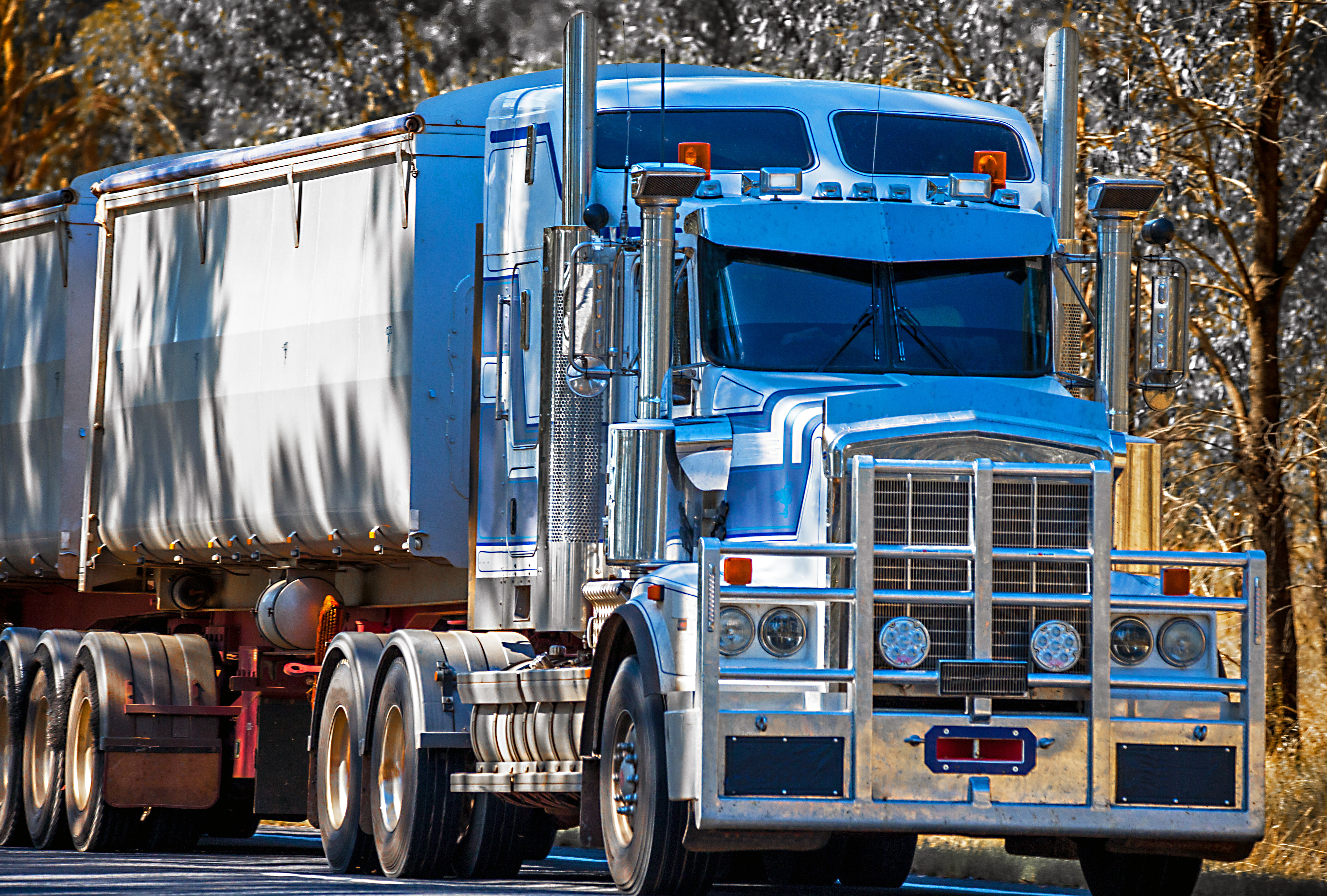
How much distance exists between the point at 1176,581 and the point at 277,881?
5442 millimetres

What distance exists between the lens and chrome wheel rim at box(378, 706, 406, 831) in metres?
14.2

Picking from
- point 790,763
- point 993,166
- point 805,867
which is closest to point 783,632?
point 790,763

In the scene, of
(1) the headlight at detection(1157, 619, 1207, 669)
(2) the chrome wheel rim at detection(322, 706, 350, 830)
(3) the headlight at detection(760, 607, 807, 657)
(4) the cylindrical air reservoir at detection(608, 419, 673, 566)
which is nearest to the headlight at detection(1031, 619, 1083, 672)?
(1) the headlight at detection(1157, 619, 1207, 669)

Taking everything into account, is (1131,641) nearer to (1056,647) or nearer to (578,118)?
(1056,647)

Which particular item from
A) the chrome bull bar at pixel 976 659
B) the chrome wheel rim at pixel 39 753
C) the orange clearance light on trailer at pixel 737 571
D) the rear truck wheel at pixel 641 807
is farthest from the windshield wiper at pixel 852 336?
the chrome wheel rim at pixel 39 753

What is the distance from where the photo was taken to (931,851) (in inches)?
632

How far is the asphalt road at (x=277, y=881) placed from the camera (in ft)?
40.7

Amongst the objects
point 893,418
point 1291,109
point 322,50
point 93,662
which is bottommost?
point 93,662

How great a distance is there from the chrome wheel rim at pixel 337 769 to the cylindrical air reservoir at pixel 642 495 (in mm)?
3845

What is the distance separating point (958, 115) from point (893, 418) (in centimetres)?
315

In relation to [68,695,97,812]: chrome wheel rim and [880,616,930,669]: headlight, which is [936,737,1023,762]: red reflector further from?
[68,695,97,812]: chrome wheel rim

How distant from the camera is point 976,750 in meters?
10.6

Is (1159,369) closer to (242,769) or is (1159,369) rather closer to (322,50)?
(242,769)

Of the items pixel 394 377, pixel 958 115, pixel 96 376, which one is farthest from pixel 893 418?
pixel 96 376
